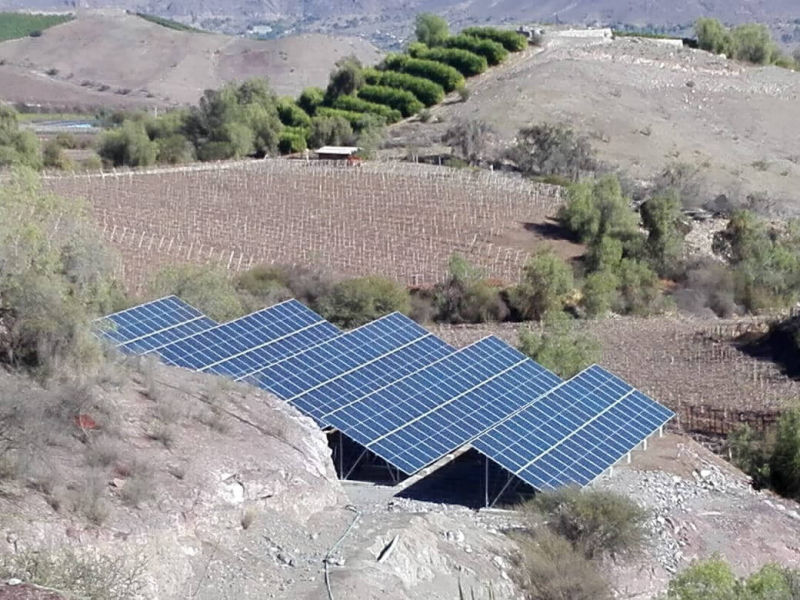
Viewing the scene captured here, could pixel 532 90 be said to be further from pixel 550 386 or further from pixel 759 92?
pixel 550 386

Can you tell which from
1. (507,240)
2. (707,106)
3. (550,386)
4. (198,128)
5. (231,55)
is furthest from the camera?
(231,55)

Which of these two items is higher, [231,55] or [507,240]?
[507,240]

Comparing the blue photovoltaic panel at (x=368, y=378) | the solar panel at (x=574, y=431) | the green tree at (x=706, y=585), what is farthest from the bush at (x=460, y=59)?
the green tree at (x=706, y=585)

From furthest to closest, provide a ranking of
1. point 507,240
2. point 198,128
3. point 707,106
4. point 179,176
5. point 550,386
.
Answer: point 707,106
point 198,128
point 179,176
point 507,240
point 550,386

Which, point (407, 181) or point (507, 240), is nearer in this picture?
point (507, 240)

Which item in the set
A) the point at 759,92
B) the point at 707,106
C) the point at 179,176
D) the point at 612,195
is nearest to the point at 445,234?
the point at 612,195

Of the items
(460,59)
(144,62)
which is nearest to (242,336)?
(460,59)

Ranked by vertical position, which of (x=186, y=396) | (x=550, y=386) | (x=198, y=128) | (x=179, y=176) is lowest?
(x=198, y=128)

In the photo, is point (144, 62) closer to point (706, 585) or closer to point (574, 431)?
point (574, 431)
